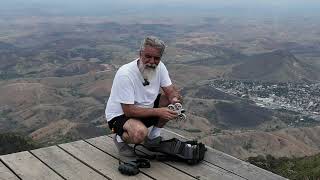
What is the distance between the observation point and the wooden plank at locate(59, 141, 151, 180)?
14.5ft

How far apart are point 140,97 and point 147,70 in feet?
0.94

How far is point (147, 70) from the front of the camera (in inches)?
186

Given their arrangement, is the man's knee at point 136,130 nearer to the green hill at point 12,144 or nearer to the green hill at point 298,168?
the green hill at point 298,168

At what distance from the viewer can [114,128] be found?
496 cm

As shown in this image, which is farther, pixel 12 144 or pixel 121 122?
pixel 12 144

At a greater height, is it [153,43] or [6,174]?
[153,43]

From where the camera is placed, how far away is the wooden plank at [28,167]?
14.2 ft

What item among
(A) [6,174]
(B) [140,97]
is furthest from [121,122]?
(A) [6,174]

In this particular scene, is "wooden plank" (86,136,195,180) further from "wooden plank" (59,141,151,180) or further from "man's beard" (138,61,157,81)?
"man's beard" (138,61,157,81)

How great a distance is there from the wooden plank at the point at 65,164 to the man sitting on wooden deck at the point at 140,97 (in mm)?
524

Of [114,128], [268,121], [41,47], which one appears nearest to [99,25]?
[41,47]

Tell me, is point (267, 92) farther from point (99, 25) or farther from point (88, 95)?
point (99, 25)

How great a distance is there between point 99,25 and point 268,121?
137640 mm

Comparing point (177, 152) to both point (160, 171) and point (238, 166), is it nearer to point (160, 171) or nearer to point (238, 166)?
point (160, 171)
